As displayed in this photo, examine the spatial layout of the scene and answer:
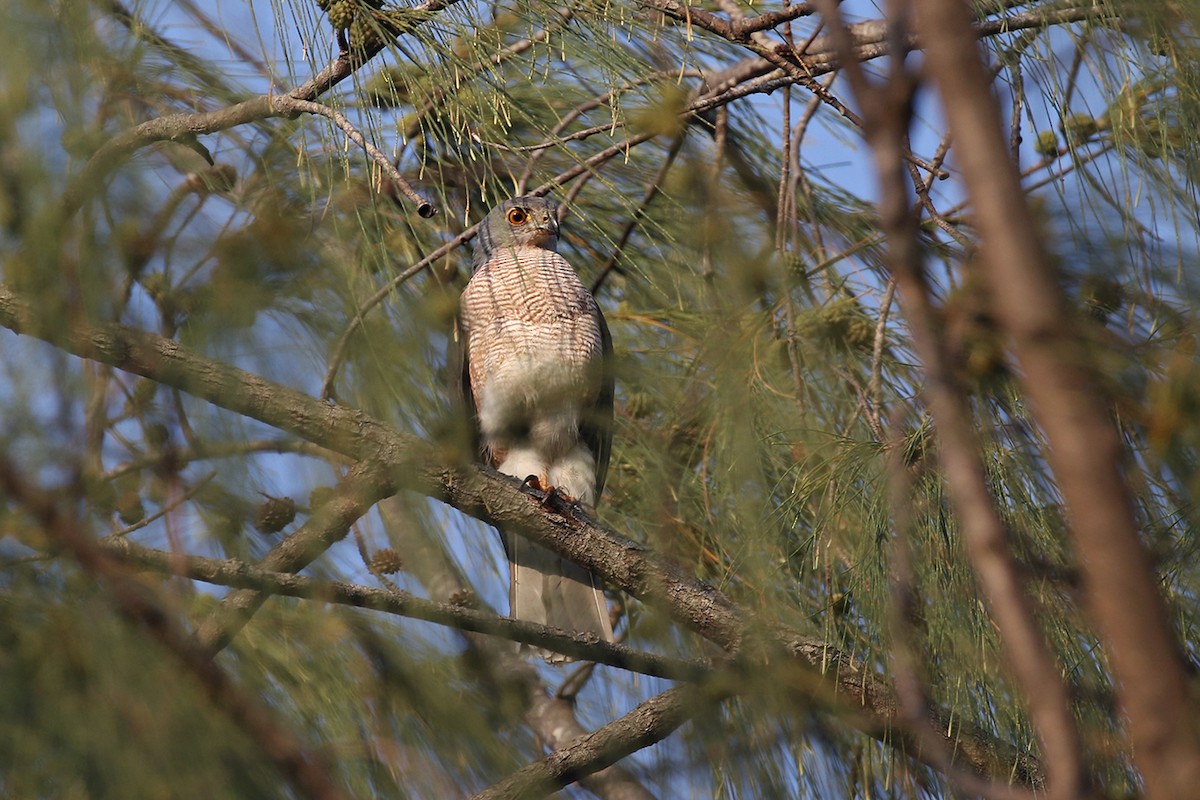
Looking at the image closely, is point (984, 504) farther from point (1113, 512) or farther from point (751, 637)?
point (751, 637)

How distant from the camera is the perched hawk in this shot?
3.58 m

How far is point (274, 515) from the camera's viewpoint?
5.16 feet

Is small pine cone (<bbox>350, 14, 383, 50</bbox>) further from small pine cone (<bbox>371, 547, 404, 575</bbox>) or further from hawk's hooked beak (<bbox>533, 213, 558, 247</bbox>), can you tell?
hawk's hooked beak (<bbox>533, 213, 558, 247</bbox>)

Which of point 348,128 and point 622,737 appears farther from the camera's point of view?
point 622,737

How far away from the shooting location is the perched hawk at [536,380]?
3584 mm

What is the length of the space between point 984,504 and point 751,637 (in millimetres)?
1463

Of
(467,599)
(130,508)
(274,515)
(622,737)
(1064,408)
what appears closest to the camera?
(1064,408)

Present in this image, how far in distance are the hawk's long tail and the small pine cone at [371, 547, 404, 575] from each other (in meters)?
1.27

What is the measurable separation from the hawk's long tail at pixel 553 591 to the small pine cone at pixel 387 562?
4.15ft

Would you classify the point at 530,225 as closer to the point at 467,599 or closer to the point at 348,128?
the point at 467,599

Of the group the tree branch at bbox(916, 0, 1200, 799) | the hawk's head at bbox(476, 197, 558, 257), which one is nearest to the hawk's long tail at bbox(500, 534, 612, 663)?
the hawk's head at bbox(476, 197, 558, 257)

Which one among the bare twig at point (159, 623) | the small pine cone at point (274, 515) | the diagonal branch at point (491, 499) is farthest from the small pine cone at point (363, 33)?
the bare twig at point (159, 623)

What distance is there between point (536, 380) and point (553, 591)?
0.64 m

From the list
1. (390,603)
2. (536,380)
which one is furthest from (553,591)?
(390,603)
